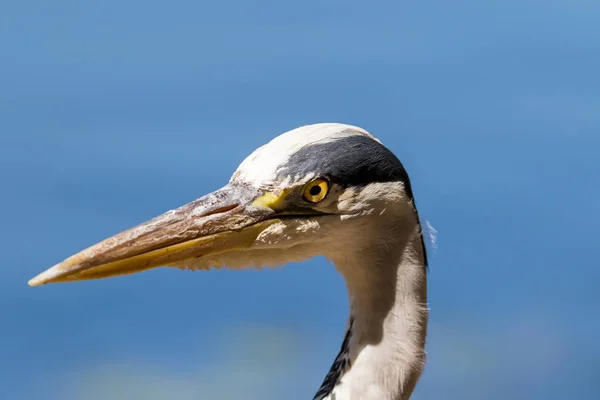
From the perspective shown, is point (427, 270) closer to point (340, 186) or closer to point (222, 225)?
point (340, 186)

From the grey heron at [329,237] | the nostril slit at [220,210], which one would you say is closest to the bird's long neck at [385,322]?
the grey heron at [329,237]

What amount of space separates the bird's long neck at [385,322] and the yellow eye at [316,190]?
166mm

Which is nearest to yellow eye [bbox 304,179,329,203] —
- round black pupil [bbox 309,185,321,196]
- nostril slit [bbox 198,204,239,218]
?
round black pupil [bbox 309,185,321,196]

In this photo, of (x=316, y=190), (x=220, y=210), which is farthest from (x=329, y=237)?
(x=220, y=210)

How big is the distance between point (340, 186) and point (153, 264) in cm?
41

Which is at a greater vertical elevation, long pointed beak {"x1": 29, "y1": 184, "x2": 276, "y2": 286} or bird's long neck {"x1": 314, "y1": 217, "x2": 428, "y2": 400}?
long pointed beak {"x1": 29, "y1": 184, "x2": 276, "y2": 286}

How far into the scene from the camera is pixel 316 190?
1.92 meters

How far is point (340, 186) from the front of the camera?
1922 mm

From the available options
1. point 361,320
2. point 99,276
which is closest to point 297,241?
point 361,320

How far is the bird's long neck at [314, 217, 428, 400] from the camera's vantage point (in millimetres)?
2021

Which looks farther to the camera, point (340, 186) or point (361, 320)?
point (361, 320)

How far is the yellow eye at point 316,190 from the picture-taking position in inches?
75.2

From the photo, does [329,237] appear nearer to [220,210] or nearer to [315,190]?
[315,190]

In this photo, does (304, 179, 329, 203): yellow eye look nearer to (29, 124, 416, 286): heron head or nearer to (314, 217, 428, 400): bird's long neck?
(29, 124, 416, 286): heron head
